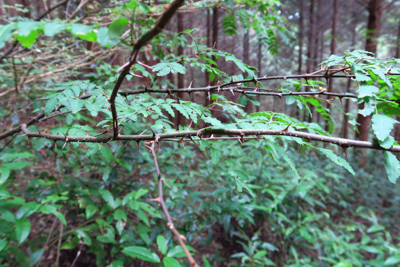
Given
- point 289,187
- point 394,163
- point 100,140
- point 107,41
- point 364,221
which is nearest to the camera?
point 107,41

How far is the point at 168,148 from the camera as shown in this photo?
9.95 feet

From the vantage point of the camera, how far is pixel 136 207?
185 centimetres

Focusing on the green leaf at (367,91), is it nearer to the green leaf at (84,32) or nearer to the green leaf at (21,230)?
the green leaf at (84,32)

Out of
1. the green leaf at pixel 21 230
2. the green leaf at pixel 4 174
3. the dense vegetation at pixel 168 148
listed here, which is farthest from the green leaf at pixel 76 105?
the green leaf at pixel 21 230

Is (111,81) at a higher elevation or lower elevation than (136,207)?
higher

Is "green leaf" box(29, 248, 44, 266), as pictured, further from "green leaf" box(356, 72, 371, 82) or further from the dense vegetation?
"green leaf" box(356, 72, 371, 82)

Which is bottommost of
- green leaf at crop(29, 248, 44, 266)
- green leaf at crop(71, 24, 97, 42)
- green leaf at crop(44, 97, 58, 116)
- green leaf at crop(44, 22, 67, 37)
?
green leaf at crop(29, 248, 44, 266)

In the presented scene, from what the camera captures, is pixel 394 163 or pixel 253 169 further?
pixel 253 169

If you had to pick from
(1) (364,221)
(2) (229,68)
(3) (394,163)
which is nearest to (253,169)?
(3) (394,163)

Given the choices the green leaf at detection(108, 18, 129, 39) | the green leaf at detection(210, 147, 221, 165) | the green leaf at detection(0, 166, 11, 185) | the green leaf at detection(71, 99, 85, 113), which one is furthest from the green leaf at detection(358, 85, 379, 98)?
the green leaf at detection(0, 166, 11, 185)

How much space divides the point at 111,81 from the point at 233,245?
3091mm

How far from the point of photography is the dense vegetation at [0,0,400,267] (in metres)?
0.83

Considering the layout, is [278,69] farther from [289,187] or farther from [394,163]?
[394,163]

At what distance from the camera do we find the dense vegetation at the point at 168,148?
83 centimetres
